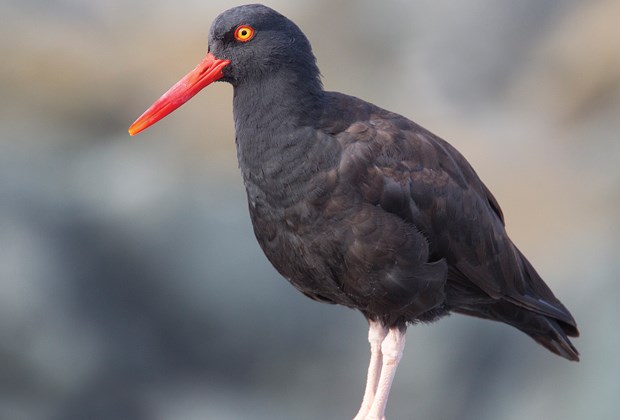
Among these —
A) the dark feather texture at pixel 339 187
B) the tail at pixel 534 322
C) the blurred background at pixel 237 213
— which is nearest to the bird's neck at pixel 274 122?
the dark feather texture at pixel 339 187

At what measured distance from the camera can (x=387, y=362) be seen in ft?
13.8

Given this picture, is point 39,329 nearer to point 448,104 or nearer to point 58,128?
point 58,128

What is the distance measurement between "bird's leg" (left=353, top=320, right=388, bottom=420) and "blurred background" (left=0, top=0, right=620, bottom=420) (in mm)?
2456

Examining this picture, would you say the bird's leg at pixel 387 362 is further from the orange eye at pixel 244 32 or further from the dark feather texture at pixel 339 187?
the orange eye at pixel 244 32

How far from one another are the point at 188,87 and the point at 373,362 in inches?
56.5

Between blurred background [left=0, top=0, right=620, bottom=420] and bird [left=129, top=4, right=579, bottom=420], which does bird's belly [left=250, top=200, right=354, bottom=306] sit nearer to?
bird [left=129, top=4, right=579, bottom=420]

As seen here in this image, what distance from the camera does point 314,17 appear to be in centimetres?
810

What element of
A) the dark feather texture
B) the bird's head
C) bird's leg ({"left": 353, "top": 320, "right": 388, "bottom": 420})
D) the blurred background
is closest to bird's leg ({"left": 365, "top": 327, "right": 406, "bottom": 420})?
bird's leg ({"left": 353, "top": 320, "right": 388, "bottom": 420})

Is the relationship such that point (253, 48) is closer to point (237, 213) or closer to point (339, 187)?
point (339, 187)

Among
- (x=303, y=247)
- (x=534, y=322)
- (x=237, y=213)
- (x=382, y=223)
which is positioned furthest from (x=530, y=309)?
(x=237, y=213)

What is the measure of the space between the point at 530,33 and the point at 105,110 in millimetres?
3399

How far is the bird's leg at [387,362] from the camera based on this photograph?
4.19 metres

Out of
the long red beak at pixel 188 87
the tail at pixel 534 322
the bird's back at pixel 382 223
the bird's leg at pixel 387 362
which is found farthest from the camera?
the tail at pixel 534 322

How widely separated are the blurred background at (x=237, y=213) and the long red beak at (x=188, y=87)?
10.4 feet
